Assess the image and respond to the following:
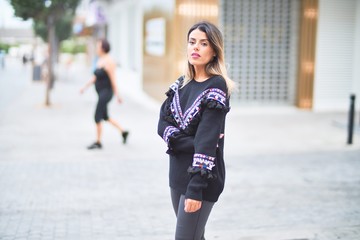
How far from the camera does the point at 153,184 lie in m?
6.42

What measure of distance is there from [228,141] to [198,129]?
21.9 ft

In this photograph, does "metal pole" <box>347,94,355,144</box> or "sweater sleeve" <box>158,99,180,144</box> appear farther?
"metal pole" <box>347,94,355,144</box>

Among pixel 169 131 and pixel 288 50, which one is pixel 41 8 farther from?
pixel 169 131

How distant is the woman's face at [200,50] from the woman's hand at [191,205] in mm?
A: 806

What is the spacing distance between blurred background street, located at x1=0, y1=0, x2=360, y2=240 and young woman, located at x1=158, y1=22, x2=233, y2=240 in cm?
167

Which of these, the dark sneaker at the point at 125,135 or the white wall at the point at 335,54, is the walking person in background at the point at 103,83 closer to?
the dark sneaker at the point at 125,135

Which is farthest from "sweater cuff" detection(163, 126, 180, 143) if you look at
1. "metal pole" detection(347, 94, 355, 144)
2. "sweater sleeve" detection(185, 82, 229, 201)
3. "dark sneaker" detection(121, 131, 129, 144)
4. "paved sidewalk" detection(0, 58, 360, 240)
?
"metal pole" detection(347, 94, 355, 144)

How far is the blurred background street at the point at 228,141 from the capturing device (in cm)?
507

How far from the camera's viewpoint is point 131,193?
600cm

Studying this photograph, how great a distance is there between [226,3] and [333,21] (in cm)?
302

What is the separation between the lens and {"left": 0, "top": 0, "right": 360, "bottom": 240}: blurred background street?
16.6ft

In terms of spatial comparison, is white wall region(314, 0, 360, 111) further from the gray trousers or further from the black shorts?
the gray trousers

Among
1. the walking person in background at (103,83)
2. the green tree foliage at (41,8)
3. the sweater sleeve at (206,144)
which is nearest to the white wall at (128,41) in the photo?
the green tree foliage at (41,8)

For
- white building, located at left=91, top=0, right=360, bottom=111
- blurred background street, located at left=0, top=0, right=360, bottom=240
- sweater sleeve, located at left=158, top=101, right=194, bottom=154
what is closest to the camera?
sweater sleeve, located at left=158, top=101, right=194, bottom=154
